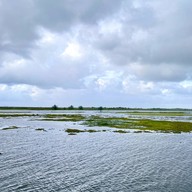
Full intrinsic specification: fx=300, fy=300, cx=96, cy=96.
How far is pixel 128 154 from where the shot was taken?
131ft

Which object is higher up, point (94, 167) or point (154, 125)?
point (154, 125)

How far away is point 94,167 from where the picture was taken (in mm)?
31688

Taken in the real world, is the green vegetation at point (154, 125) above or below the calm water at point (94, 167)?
above

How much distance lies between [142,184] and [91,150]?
17314 millimetres

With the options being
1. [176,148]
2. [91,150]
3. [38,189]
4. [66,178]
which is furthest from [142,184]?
[176,148]

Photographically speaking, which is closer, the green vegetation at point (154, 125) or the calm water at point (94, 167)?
the calm water at point (94, 167)

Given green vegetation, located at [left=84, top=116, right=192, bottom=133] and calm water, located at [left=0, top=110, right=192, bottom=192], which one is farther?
green vegetation, located at [left=84, top=116, right=192, bottom=133]

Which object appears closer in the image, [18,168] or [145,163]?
[18,168]

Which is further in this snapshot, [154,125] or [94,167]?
[154,125]

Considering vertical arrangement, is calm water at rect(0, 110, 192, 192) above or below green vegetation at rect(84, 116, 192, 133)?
below

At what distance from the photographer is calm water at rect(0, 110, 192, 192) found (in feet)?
81.8

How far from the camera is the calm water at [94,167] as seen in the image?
24922 millimetres

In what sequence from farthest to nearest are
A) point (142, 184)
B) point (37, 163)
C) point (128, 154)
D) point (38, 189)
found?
point (128, 154), point (37, 163), point (142, 184), point (38, 189)

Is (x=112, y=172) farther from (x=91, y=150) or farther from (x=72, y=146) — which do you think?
(x=72, y=146)
